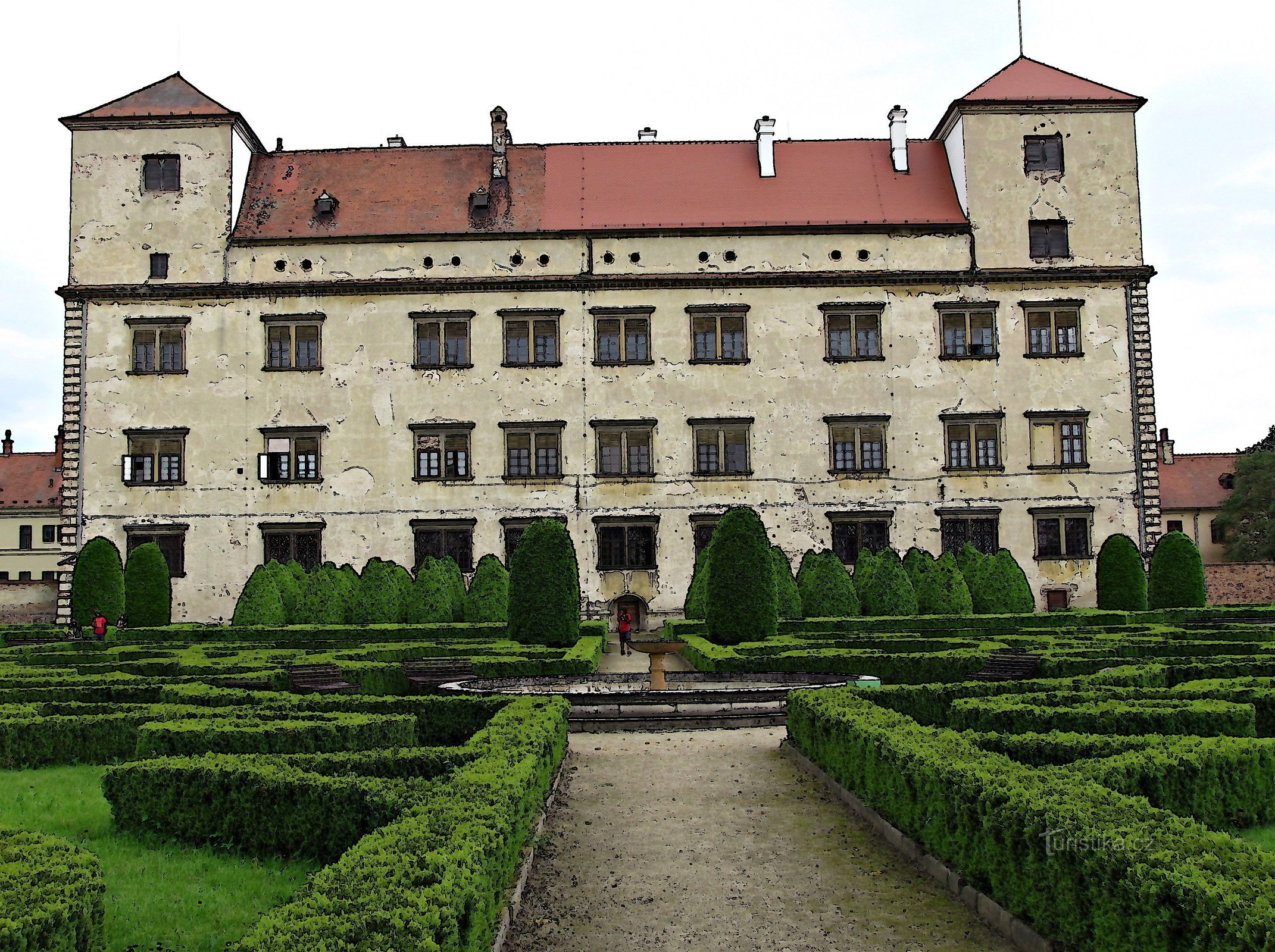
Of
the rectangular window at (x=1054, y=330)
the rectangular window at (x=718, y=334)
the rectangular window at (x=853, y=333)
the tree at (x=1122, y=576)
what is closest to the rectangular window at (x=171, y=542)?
the rectangular window at (x=718, y=334)

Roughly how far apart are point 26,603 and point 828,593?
29158mm

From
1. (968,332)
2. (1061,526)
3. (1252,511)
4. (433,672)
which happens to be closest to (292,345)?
(433,672)

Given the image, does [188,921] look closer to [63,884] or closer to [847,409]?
[63,884]

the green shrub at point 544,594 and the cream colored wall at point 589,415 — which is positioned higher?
the cream colored wall at point 589,415

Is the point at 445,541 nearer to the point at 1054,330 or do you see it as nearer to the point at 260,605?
the point at 260,605

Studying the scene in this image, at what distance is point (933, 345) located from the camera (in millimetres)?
34625

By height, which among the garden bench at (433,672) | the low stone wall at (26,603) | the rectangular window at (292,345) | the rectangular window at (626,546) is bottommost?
the garden bench at (433,672)

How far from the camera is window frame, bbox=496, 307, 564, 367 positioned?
34438 mm

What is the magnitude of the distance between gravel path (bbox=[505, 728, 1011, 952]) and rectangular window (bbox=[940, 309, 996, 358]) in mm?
25456

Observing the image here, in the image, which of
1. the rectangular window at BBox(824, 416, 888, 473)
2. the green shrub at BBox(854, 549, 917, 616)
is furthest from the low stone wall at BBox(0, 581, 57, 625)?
the green shrub at BBox(854, 549, 917, 616)

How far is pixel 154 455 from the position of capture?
34312 mm

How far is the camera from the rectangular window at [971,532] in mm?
34094

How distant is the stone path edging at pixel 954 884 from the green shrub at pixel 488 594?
60.7 feet

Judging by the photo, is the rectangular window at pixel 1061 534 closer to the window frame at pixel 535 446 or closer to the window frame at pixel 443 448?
the window frame at pixel 535 446
